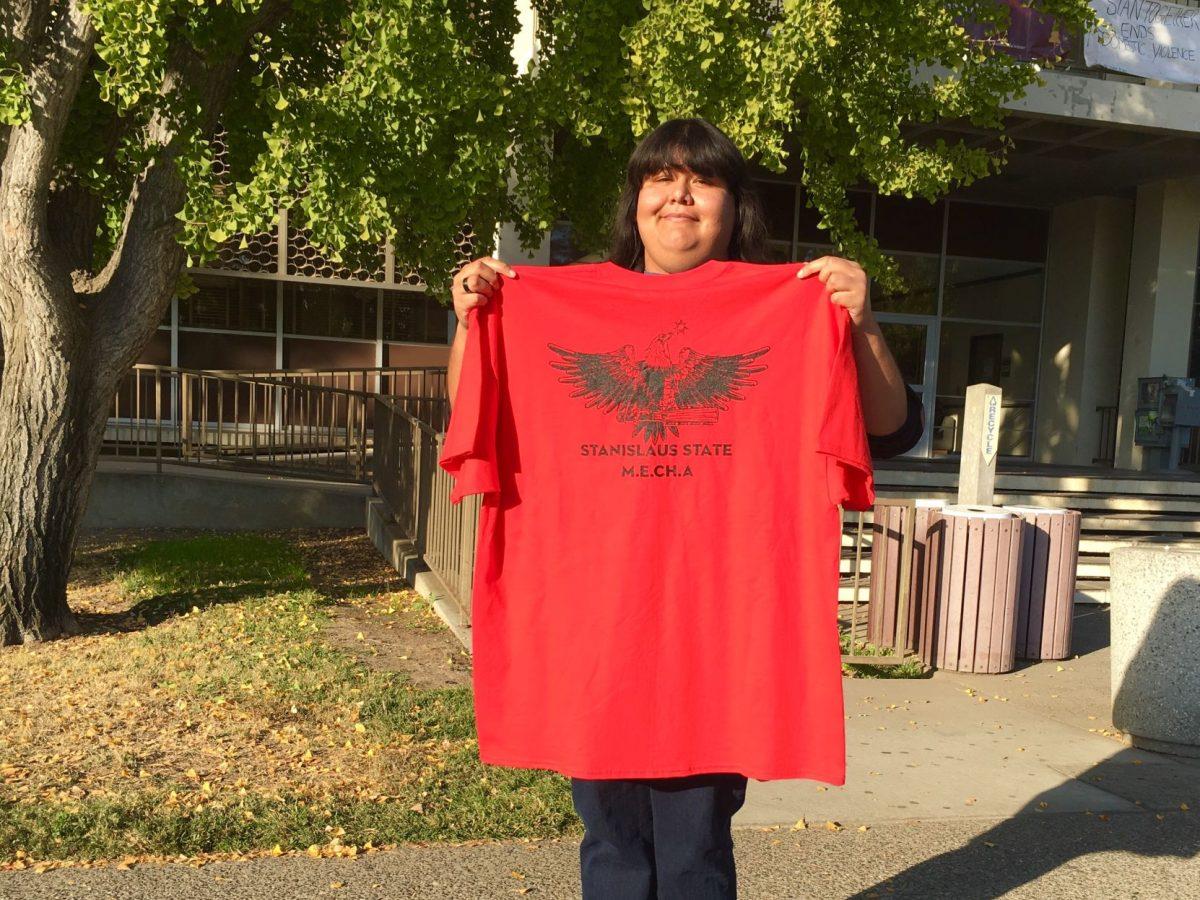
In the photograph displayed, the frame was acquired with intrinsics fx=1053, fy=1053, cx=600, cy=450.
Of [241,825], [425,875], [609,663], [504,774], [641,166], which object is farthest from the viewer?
[504,774]

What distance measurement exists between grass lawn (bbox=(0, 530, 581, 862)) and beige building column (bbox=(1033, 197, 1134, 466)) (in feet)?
39.1

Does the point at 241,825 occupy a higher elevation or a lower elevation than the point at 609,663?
lower

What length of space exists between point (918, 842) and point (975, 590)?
3000 mm

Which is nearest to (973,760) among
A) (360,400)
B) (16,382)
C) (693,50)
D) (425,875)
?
(425,875)

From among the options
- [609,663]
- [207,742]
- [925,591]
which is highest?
[609,663]

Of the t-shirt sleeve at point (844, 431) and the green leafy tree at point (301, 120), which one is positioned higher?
the green leafy tree at point (301, 120)

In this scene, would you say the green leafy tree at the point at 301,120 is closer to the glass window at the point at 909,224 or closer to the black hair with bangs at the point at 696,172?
the black hair with bangs at the point at 696,172

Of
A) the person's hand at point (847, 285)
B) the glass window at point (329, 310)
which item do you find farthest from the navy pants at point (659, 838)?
the glass window at point (329, 310)

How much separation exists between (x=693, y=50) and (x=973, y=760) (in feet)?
14.5

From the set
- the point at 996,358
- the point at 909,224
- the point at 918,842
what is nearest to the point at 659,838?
A: the point at 918,842

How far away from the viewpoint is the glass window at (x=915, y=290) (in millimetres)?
16250

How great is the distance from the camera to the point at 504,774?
4.39m

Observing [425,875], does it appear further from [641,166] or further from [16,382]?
[16,382]

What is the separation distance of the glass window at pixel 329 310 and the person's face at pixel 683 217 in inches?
506
